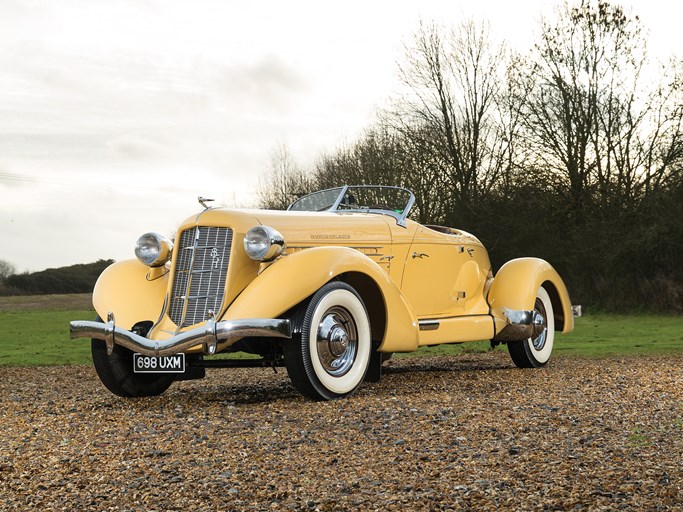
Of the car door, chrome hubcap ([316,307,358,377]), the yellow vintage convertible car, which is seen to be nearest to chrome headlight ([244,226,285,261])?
the yellow vintage convertible car

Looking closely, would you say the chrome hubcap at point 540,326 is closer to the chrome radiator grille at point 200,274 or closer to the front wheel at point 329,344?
the front wheel at point 329,344

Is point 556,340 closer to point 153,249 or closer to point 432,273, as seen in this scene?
point 432,273

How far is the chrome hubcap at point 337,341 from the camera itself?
7.39 meters

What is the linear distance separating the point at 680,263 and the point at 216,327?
745 inches

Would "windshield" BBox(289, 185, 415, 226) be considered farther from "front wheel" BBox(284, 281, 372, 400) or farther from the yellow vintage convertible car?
"front wheel" BBox(284, 281, 372, 400)

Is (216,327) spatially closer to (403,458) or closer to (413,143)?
(403,458)

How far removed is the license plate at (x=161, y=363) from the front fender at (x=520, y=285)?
4.29 meters

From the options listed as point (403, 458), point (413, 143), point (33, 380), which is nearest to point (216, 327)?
point (403, 458)

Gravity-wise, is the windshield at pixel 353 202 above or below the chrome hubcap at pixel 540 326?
above

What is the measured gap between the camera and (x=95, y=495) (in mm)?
4547

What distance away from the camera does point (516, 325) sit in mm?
10172

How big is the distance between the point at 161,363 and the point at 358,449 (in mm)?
2494

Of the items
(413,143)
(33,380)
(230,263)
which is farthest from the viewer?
(413,143)

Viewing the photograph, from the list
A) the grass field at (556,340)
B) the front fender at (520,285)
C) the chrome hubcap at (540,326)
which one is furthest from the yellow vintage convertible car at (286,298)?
the grass field at (556,340)
